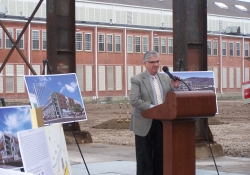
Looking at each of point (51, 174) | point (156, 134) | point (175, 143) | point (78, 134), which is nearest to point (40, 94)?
point (156, 134)

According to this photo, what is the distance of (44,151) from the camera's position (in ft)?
18.5

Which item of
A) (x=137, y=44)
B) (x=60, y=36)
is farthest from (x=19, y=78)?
(x=60, y=36)

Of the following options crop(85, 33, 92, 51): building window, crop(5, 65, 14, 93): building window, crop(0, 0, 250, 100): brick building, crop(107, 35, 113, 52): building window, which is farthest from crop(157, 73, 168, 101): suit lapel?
crop(107, 35, 113, 52): building window

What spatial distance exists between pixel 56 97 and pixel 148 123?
78.1 inches

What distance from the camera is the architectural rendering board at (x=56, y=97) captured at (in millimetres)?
9039

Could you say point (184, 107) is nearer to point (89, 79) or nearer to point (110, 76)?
point (89, 79)

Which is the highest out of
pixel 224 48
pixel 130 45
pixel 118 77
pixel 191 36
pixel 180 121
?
pixel 130 45

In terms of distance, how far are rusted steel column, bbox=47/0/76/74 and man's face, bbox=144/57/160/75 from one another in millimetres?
8315

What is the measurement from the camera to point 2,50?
53688 mm

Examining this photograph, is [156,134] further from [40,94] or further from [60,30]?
[60,30]

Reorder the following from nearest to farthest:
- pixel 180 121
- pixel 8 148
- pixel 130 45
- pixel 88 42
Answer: pixel 8 148 < pixel 180 121 < pixel 88 42 < pixel 130 45

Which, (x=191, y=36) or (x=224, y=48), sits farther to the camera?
(x=224, y=48)

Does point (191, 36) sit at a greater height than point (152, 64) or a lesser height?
greater

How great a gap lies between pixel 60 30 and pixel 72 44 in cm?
51
